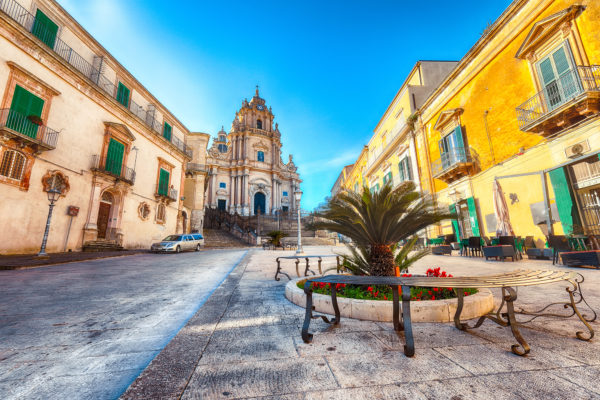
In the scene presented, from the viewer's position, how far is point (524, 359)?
62.7 inches

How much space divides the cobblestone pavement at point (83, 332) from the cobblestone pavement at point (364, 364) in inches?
12.1

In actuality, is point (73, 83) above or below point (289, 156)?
below

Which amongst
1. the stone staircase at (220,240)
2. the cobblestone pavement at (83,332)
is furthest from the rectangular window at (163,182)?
the cobblestone pavement at (83,332)

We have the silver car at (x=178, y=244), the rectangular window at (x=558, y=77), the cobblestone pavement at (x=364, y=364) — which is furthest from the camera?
the silver car at (x=178, y=244)

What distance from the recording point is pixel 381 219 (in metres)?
3.58

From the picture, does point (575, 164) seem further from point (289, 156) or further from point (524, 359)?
point (289, 156)

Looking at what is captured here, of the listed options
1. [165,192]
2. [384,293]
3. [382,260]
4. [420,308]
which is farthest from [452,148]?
[165,192]

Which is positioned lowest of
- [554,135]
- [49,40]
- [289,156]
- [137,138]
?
[554,135]

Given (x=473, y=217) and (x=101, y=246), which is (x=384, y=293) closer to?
(x=473, y=217)

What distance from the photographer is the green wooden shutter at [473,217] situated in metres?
10.6

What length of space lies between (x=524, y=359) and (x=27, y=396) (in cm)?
302

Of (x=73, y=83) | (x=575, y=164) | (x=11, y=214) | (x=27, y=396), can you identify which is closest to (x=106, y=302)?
(x=27, y=396)

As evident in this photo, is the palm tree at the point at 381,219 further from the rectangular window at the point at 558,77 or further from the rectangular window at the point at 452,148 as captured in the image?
the rectangular window at the point at 452,148

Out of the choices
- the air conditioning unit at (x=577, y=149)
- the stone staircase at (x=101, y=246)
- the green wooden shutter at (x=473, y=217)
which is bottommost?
the stone staircase at (x=101, y=246)
